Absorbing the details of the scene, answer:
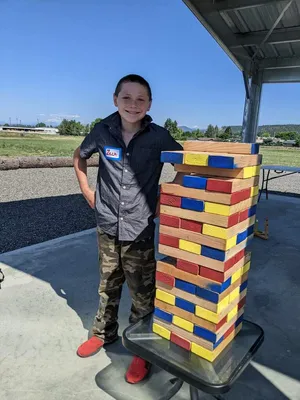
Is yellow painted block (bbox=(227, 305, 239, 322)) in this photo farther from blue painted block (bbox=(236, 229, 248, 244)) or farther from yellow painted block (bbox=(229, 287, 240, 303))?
blue painted block (bbox=(236, 229, 248, 244))

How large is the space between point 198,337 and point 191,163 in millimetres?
672

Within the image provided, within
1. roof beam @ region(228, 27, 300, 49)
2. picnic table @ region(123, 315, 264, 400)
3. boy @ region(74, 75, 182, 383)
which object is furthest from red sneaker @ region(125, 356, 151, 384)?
roof beam @ region(228, 27, 300, 49)

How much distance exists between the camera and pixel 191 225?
1182mm

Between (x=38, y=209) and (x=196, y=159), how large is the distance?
16.7ft

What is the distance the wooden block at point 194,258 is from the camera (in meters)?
1.12

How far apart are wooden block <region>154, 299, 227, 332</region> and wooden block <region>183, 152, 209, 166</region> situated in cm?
59

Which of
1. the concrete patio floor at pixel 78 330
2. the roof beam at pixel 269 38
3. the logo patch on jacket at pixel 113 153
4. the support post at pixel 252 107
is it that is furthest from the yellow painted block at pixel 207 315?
the support post at pixel 252 107

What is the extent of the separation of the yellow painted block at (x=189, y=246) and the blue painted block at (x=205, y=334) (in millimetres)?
299

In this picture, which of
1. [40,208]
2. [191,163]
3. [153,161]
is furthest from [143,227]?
Answer: [40,208]

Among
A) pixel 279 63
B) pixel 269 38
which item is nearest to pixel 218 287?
pixel 269 38

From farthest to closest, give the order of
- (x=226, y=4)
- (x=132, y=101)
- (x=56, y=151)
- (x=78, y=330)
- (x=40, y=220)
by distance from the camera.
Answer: (x=56, y=151), (x=40, y=220), (x=226, y=4), (x=78, y=330), (x=132, y=101)

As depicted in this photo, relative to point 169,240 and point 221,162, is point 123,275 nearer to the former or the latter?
point 169,240

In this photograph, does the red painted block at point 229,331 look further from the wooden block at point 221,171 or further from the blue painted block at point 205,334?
the wooden block at point 221,171

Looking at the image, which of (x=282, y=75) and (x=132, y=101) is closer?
(x=132, y=101)
